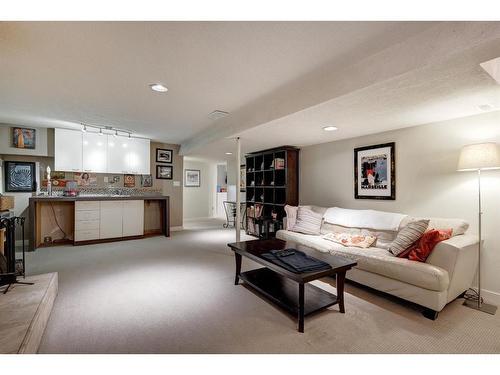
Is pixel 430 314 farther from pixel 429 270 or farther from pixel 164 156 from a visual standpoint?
pixel 164 156

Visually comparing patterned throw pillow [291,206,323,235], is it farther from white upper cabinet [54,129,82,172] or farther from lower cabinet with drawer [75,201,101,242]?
white upper cabinet [54,129,82,172]

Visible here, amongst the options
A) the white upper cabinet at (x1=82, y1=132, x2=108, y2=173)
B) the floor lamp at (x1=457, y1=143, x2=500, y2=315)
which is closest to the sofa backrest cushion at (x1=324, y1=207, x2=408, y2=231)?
the floor lamp at (x1=457, y1=143, x2=500, y2=315)

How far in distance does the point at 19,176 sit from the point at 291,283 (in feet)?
17.4

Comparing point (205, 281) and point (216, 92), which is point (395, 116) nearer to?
point (216, 92)

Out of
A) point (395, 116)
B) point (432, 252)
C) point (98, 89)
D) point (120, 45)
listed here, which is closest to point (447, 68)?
point (395, 116)

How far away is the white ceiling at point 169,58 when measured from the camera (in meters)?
1.52

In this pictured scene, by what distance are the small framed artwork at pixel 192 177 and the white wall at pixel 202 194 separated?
10cm

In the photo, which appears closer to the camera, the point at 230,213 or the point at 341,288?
the point at 341,288

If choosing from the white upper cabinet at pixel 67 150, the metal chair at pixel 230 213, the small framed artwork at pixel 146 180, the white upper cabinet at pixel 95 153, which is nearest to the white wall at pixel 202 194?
the metal chair at pixel 230 213

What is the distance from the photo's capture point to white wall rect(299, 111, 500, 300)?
2.38 meters

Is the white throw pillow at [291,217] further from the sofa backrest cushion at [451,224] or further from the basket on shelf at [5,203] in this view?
the basket on shelf at [5,203]

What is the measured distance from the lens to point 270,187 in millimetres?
4926

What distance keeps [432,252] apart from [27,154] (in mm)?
6382

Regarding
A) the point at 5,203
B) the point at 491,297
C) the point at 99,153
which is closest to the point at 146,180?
the point at 99,153
